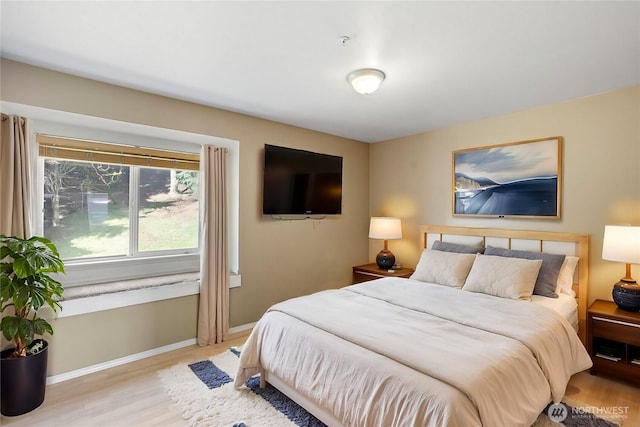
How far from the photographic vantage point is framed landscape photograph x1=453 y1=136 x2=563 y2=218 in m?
3.25

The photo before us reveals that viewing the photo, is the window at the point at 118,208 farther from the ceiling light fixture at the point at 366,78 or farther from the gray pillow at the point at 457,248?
the gray pillow at the point at 457,248

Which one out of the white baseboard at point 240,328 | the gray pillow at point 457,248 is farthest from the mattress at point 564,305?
A: the white baseboard at point 240,328

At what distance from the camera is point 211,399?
2.33m

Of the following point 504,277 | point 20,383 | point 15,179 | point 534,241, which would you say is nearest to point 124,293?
point 20,383

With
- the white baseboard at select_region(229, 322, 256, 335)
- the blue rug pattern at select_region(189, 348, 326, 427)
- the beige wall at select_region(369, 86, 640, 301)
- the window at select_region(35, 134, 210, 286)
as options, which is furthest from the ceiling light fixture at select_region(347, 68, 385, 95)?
the white baseboard at select_region(229, 322, 256, 335)

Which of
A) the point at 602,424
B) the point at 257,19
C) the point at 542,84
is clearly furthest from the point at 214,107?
the point at 602,424

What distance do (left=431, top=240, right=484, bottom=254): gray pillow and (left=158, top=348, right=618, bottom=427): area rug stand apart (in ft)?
5.19

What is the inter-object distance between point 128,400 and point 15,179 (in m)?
1.84

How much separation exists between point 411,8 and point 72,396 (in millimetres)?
3462

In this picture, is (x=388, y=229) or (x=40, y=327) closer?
(x=40, y=327)

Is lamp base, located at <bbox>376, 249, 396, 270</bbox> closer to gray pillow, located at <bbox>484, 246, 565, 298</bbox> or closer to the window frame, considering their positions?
gray pillow, located at <bbox>484, 246, 565, 298</bbox>

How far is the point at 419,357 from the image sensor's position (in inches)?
67.0

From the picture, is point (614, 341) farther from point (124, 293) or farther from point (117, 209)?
point (117, 209)

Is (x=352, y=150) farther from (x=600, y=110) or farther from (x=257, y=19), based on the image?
(x=257, y=19)
